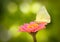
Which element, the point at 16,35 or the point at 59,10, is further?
the point at 16,35

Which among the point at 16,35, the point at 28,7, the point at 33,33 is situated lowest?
the point at 33,33

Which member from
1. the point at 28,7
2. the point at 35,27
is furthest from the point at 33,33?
the point at 28,7

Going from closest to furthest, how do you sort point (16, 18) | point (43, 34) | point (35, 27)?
1. point (35, 27)
2. point (43, 34)
3. point (16, 18)

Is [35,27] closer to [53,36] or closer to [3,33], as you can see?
[53,36]

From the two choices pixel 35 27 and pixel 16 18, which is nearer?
pixel 35 27

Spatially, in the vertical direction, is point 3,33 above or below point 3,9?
below

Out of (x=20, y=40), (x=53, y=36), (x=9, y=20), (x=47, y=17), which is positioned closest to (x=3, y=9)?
(x=9, y=20)

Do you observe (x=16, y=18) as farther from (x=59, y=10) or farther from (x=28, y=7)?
(x=59, y=10)

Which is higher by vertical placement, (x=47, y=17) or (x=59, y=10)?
(x=59, y=10)

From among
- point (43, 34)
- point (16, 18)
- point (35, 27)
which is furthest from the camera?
point (16, 18)
